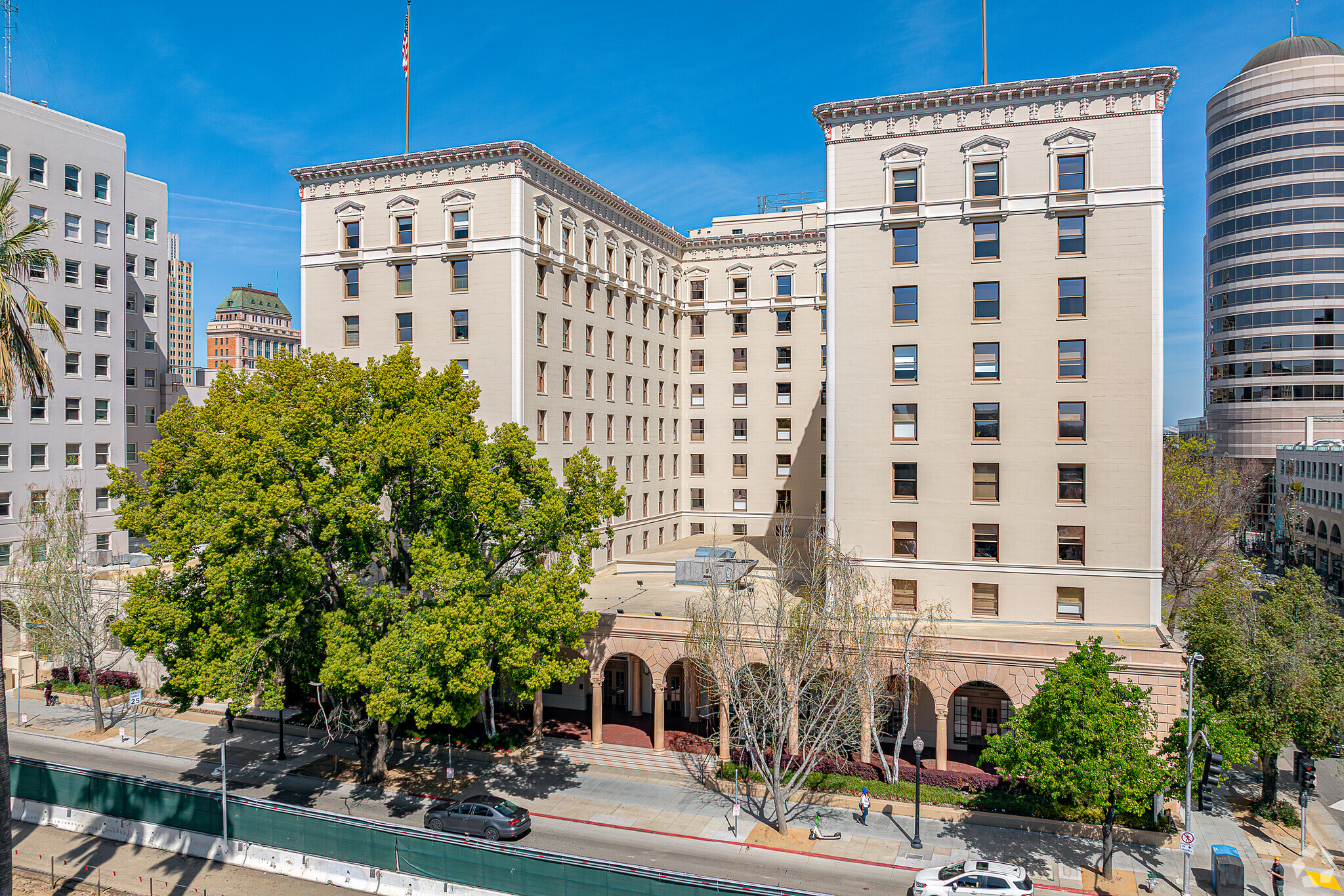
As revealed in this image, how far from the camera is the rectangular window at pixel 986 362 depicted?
37.8 metres

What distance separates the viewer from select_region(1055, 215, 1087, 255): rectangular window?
36750 millimetres

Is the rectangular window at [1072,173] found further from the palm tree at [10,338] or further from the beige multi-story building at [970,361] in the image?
the palm tree at [10,338]

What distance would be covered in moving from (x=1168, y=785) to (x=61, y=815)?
134 ft

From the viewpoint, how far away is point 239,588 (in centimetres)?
2772

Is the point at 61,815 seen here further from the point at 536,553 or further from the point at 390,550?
the point at 536,553

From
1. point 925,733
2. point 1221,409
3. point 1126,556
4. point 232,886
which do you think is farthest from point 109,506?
point 1221,409

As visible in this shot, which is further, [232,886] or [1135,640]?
[1135,640]

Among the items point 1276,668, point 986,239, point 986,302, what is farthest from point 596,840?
point 986,239

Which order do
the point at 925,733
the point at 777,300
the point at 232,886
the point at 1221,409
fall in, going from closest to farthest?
the point at 232,886
the point at 925,733
the point at 777,300
the point at 1221,409

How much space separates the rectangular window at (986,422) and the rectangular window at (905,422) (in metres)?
2.59

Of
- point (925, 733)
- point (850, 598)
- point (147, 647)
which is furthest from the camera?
point (925, 733)

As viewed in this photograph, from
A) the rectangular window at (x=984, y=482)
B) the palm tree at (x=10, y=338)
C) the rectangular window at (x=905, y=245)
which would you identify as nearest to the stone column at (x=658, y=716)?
Result: the rectangular window at (x=984, y=482)

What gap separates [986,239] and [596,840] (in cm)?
3087

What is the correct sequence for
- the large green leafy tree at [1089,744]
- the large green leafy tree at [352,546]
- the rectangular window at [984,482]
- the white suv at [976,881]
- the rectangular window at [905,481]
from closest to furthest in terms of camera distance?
the white suv at [976,881] < the large green leafy tree at [1089,744] < the large green leafy tree at [352,546] < the rectangular window at [984,482] < the rectangular window at [905,481]
